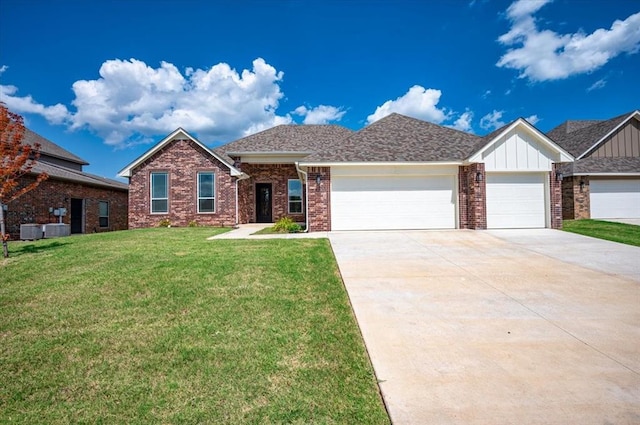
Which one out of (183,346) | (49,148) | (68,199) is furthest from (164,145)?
(183,346)

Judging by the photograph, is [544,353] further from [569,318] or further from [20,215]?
[20,215]

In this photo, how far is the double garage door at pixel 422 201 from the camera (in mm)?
12930

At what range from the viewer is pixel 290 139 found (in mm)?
19875

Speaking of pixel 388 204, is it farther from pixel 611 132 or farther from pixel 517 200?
pixel 611 132

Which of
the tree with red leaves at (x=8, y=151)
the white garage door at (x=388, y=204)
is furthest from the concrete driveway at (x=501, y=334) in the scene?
the tree with red leaves at (x=8, y=151)

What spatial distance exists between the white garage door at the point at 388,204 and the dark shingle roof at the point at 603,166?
10234 millimetres

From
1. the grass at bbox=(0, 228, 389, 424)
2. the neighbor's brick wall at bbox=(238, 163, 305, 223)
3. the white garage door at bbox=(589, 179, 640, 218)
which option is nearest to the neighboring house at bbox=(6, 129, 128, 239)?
the neighbor's brick wall at bbox=(238, 163, 305, 223)

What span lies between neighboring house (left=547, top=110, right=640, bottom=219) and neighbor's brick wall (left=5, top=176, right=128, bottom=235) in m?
27.3

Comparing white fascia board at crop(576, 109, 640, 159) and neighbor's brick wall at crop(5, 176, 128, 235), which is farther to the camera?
white fascia board at crop(576, 109, 640, 159)

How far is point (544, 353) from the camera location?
3.66 meters

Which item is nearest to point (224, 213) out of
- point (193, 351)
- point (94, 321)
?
point (94, 321)

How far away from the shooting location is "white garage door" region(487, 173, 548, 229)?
12898mm

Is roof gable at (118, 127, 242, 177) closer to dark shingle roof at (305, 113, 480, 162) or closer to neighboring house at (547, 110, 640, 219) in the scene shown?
dark shingle roof at (305, 113, 480, 162)

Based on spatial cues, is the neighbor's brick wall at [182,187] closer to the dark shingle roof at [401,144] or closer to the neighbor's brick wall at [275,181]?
the neighbor's brick wall at [275,181]
